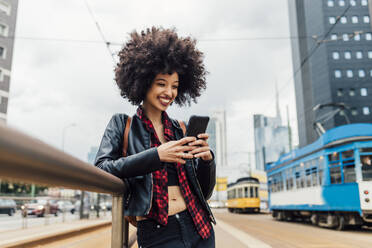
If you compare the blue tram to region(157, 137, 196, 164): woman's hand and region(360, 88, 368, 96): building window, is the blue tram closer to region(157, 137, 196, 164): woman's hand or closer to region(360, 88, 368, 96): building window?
region(157, 137, 196, 164): woman's hand

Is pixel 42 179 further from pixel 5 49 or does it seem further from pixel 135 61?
pixel 5 49

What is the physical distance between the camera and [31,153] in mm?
467

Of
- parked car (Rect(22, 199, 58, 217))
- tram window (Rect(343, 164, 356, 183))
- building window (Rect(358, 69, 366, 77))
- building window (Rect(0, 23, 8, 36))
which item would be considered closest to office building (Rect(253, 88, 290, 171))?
building window (Rect(358, 69, 366, 77))

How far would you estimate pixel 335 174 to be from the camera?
10.7m

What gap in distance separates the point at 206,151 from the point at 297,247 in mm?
5629

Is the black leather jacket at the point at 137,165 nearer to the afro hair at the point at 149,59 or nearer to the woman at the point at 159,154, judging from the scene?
the woman at the point at 159,154

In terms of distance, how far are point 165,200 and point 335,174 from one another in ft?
34.3

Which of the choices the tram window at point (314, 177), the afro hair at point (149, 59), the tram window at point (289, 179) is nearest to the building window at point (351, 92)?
the tram window at point (289, 179)

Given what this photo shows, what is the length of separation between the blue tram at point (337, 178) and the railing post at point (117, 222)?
31.8ft

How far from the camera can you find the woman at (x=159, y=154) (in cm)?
131

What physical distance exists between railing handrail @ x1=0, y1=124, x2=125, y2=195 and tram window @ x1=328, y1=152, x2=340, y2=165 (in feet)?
36.4

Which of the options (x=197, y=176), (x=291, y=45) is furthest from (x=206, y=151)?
(x=291, y=45)

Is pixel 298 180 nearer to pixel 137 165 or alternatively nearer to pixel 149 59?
pixel 149 59

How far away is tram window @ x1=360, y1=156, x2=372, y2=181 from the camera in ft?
32.2
